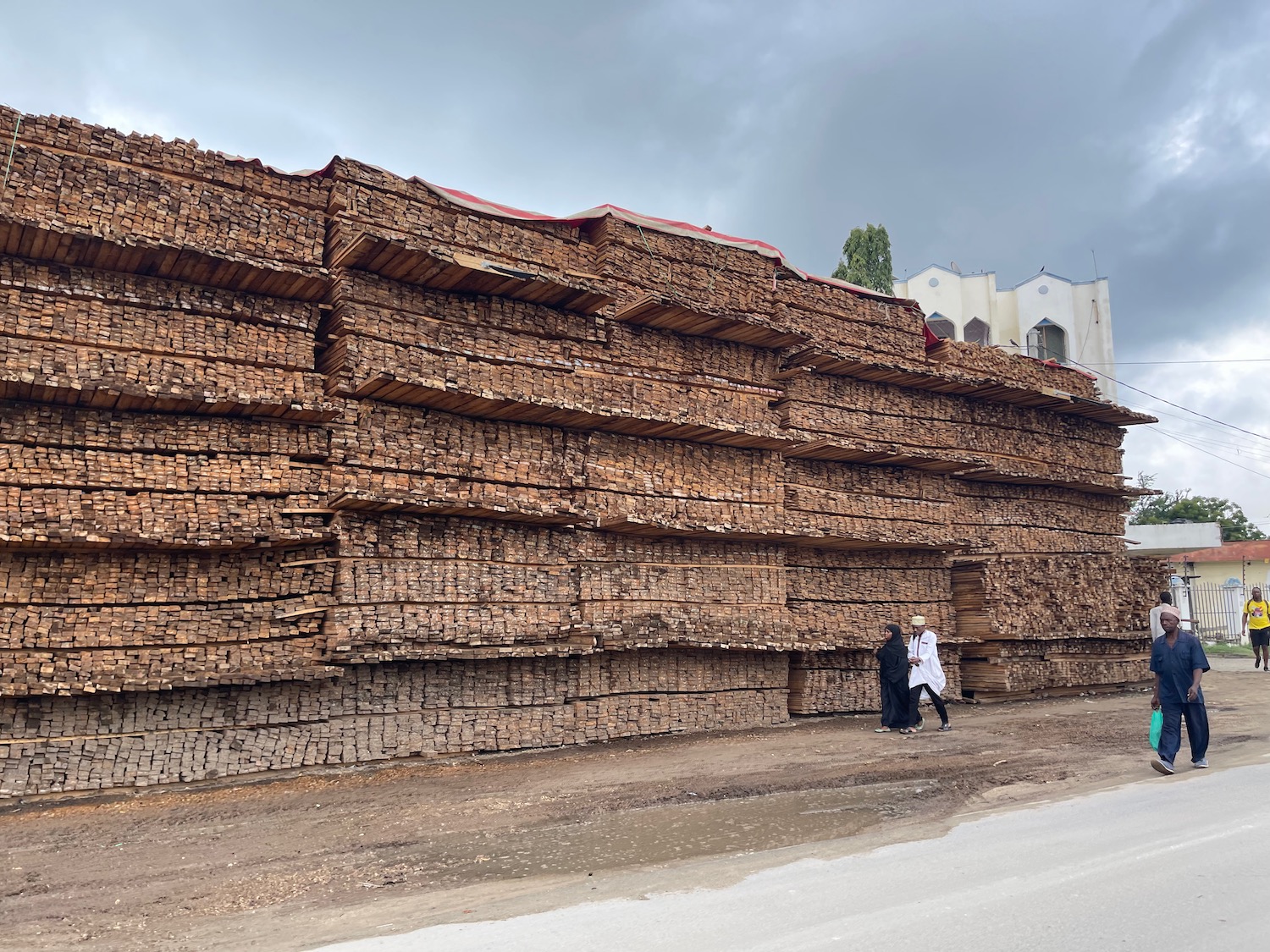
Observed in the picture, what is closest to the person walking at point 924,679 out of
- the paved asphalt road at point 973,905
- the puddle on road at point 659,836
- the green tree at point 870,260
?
the puddle on road at point 659,836

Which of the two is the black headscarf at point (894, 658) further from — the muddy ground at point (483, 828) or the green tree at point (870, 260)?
the green tree at point (870, 260)

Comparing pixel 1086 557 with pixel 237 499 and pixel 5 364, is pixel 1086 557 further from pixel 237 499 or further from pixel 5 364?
pixel 5 364

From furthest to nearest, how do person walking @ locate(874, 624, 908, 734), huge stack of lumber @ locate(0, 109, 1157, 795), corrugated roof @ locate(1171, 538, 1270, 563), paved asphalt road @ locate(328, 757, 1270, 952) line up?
corrugated roof @ locate(1171, 538, 1270, 563) → person walking @ locate(874, 624, 908, 734) → huge stack of lumber @ locate(0, 109, 1157, 795) → paved asphalt road @ locate(328, 757, 1270, 952)

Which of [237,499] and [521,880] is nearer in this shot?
[521,880]

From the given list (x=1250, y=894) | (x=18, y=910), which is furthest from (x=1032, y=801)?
(x=18, y=910)

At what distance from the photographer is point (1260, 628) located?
19203 mm

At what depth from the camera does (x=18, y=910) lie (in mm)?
5367

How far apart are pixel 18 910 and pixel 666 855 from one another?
3852mm

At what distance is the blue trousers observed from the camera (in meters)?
9.19

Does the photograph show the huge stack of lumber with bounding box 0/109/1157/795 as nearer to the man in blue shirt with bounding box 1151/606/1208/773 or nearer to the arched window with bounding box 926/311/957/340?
Answer: the man in blue shirt with bounding box 1151/606/1208/773

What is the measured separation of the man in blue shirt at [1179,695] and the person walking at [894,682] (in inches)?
123

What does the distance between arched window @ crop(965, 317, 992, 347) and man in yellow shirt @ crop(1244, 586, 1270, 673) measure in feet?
48.8

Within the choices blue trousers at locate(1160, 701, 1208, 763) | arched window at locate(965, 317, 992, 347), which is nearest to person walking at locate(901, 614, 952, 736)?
blue trousers at locate(1160, 701, 1208, 763)

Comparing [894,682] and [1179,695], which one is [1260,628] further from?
[1179,695]
